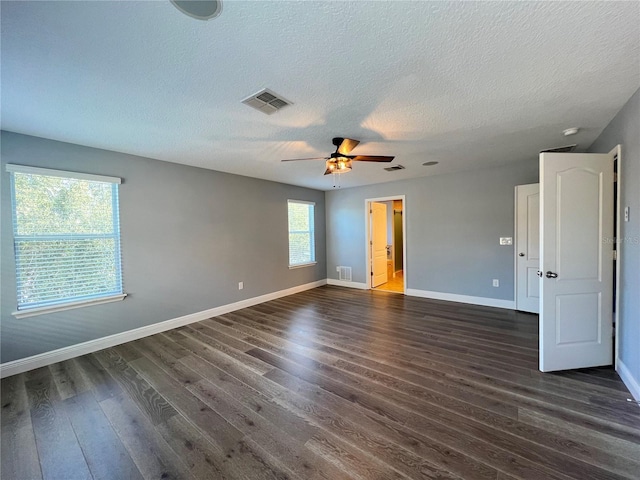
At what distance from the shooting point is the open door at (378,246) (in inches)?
248

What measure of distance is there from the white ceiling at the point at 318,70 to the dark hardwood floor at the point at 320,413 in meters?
2.50

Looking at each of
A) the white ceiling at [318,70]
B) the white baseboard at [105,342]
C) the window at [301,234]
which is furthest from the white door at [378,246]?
the white ceiling at [318,70]

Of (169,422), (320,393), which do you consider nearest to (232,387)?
(169,422)

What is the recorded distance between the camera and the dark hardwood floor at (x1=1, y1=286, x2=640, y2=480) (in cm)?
156

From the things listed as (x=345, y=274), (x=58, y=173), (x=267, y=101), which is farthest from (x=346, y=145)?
(x=345, y=274)

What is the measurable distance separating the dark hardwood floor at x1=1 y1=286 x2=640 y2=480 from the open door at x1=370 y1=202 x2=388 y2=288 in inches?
120

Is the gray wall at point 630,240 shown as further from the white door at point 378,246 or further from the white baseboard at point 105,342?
the white baseboard at point 105,342

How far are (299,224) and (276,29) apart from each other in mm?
4868

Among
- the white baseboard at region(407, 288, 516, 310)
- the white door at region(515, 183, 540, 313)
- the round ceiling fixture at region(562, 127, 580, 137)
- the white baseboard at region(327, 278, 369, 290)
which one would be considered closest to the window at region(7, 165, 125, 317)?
the white baseboard at region(327, 278, 369, 290)

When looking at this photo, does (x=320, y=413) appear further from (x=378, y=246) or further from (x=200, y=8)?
(x=378, y=246)

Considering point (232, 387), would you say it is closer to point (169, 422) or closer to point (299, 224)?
point (169, 422)

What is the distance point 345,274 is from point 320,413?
4615mm

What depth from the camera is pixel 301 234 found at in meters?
6.25

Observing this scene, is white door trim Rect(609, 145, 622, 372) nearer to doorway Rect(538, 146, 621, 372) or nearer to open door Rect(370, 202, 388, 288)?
doorway Rect(538, 146, 621, 372)
